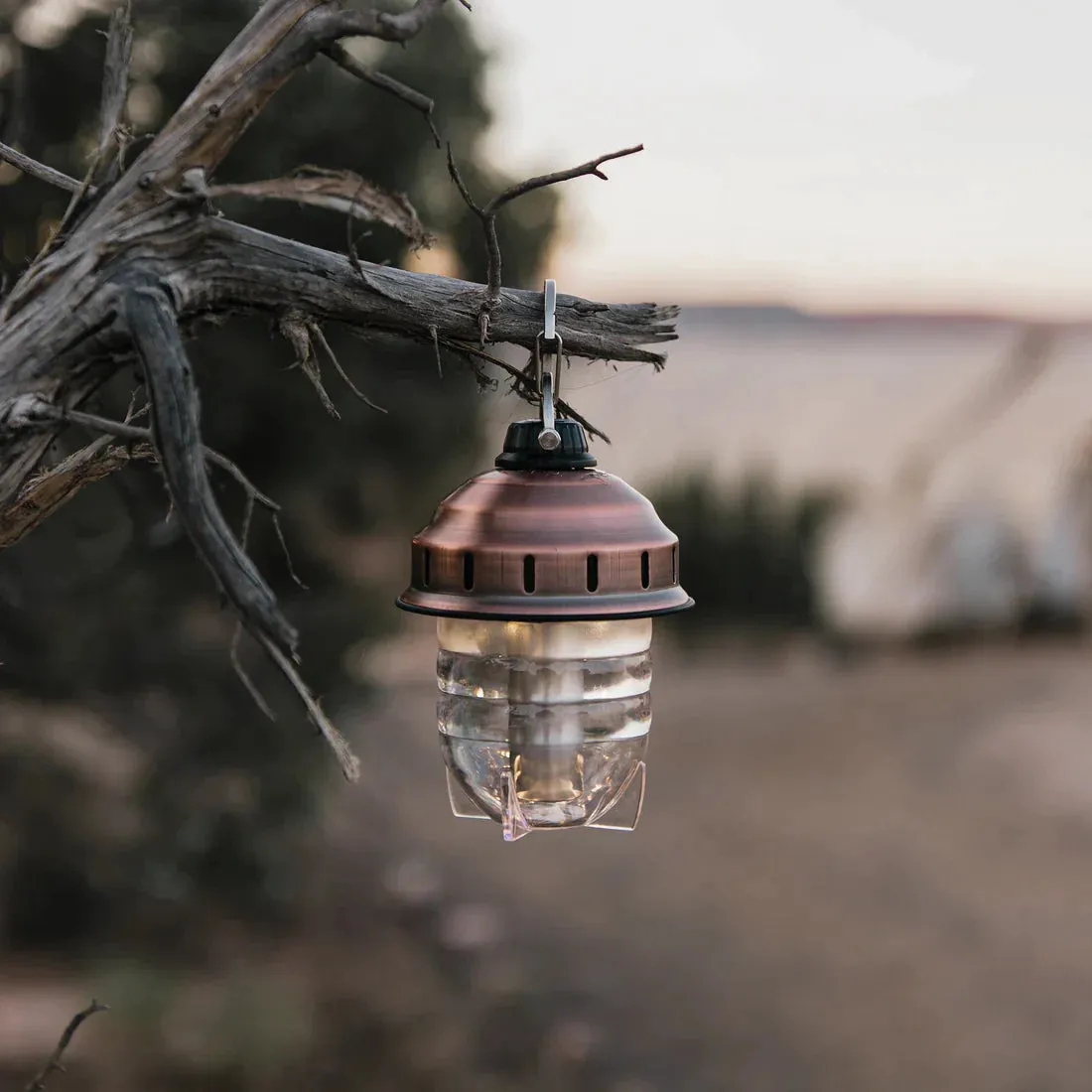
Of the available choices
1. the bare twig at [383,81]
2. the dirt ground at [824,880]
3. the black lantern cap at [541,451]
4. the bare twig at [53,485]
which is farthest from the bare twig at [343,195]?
the dirt ground at [824,880]

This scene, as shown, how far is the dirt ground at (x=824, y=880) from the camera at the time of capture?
7.21 meters

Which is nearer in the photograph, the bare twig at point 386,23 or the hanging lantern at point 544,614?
the bare twig at point 386,23

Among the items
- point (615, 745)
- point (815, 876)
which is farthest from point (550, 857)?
point (615, 745)

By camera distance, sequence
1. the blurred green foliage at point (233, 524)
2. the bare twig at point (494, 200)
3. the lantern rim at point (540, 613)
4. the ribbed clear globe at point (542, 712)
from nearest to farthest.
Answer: the bare twig at point (494, 200) < the lantern rim at point (540, 613) < the ribbed clear globe at point (542, 712) < the blurred green foliage at point (233, 524)

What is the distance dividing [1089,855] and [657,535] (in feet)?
28.9

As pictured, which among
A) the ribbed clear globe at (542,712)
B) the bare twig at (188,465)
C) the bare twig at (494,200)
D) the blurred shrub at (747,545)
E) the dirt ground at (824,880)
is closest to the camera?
the bare twig at (188,465)

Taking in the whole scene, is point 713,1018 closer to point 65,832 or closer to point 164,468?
point 65,832

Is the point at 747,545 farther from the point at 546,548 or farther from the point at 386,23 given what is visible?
the point at 386,23

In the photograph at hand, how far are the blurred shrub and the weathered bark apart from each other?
12645 millimetres

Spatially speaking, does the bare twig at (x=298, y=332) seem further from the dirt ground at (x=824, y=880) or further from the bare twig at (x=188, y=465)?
the dirt ground at (x=824, y=880)

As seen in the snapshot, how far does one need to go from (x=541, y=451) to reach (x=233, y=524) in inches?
200

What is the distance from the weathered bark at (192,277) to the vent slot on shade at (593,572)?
0.27 metres

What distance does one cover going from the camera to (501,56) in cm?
725

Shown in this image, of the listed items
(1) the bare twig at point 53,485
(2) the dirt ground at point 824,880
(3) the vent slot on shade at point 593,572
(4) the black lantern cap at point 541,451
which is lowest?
(2) the dirt ground at point 824,880
